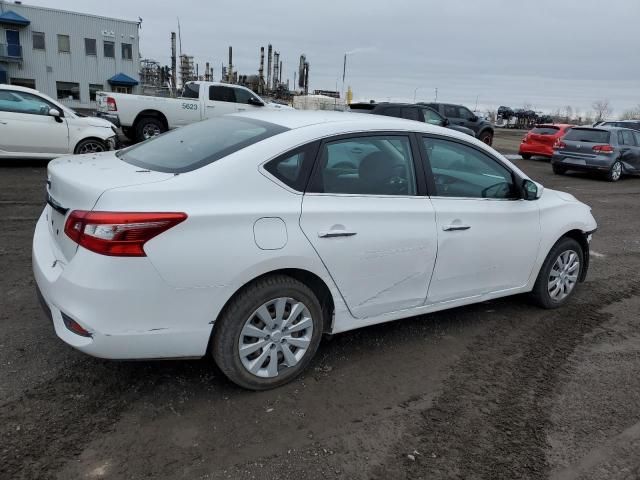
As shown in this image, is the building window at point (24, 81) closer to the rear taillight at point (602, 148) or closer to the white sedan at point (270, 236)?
the rear taillight at point (602, 148)

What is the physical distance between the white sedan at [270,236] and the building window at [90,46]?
45.9 metres

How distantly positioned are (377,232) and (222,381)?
1.35 m

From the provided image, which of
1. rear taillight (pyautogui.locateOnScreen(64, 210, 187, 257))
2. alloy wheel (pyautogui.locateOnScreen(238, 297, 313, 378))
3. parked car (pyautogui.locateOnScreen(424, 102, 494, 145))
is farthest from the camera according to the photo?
parked car (pyautogui.locateOnScreen(424, 102, 494, 145))

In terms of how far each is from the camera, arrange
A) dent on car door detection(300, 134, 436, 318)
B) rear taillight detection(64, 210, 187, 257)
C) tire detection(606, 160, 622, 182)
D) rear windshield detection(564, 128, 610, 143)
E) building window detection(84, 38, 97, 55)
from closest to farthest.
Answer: rear taillight detection(64, 210, 187, 257) → dent on car door detection(300, 134, 436, 318) → tire detection(606, 160, 622, 182) → rear windshield detection(564, 128, 610, 143) → building window detection(84, 38, 97, 55)

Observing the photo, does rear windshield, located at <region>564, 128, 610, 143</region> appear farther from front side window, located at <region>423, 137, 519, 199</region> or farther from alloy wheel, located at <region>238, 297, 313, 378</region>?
alloy wheel, located at <region>238, 297, 313, 378</region>

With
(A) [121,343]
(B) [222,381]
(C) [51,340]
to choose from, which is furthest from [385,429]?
(C) [51,340]

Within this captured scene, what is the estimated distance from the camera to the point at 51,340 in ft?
11.9

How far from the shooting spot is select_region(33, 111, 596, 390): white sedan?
2680mm

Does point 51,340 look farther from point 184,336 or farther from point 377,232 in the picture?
point 377,232

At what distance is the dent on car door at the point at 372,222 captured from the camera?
319cm

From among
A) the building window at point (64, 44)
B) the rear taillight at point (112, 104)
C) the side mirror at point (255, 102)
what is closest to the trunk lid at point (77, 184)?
the rear taillight at point (112, 104)

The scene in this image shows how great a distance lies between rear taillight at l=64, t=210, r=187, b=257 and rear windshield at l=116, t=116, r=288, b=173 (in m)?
0.48

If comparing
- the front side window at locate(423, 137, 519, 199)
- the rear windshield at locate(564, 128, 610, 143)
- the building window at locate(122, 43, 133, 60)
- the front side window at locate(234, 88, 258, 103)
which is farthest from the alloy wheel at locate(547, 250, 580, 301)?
the building window at locate(122, 43, 133, 60)

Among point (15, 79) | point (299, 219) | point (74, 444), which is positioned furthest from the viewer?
point (15, 79)
